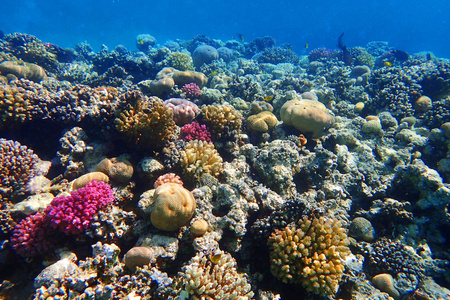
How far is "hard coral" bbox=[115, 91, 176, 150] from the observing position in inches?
171

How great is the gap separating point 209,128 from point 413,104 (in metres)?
9.41

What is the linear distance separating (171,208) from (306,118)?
4.85 meters

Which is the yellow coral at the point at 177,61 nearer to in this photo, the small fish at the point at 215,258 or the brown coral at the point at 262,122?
the brown coral at the point at 262,122

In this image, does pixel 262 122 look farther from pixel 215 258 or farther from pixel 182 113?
pixel 215 258

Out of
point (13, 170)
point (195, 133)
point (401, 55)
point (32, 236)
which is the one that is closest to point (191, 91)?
point (195, 133)

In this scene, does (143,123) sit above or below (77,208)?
above

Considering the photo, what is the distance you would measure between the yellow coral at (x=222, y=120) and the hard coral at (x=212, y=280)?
3.15m

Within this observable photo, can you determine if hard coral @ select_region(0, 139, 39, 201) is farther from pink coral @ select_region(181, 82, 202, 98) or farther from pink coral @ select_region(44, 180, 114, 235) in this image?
pink coral @ select_region(181, 82, 202, 98)

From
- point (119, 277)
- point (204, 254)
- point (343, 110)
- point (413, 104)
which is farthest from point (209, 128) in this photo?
point (413, 104)

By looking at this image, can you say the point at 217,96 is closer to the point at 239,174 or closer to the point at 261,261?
the point at 239,174

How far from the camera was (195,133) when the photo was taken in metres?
5.21

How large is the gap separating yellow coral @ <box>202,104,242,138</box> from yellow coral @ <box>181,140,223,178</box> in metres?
0.76

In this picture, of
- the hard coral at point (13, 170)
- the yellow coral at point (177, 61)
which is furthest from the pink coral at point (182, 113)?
the yellow coral at point (177, 61)

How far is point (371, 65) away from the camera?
16219 mm
